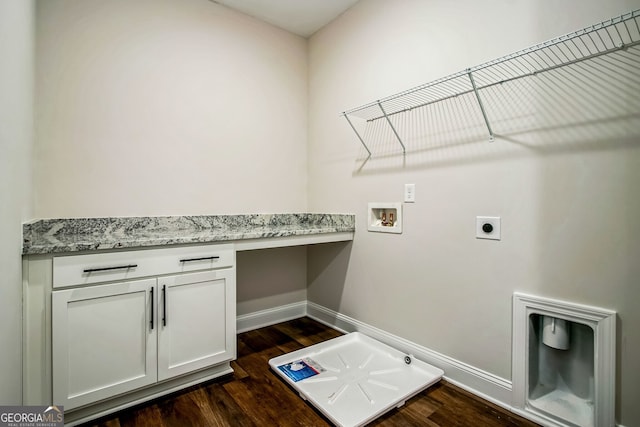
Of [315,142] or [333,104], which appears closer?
[333,104]

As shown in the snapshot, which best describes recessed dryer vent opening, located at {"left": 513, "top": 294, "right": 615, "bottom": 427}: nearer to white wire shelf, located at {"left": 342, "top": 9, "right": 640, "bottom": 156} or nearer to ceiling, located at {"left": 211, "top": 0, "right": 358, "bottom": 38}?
white wire shelf, located at {"left": 342, "top": 9, "right": 640, "bottom": 156}

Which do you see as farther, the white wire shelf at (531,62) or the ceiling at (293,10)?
the ceiling at (293,10)

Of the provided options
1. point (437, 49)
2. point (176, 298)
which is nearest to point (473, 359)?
point (176, 298)

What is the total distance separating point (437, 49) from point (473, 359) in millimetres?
1730

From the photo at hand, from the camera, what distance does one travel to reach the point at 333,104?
250 centimetres

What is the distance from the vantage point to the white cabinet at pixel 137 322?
1.31 meters

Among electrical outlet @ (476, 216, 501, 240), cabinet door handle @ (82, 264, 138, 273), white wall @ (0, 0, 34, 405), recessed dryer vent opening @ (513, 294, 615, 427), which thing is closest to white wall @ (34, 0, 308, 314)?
white wall @ (0, 0, 34, 405)

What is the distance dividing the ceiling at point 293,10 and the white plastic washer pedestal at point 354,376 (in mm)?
2431

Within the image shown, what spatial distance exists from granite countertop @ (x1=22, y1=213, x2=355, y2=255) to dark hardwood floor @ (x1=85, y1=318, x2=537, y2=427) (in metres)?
0.80

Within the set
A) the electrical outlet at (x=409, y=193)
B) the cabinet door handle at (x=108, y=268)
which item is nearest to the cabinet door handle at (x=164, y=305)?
the cabinet door handle at (x=108, y=268)

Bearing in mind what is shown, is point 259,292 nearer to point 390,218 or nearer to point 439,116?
point 390,218

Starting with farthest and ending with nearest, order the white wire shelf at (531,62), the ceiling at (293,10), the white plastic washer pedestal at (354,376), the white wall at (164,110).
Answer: the ceiling at (293,10)
the white wall at (164,110)
the white plastic washer pedestal at (354,376)
the white wire shelf at (531,62)

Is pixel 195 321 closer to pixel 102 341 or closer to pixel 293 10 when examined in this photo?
pixel 102 341

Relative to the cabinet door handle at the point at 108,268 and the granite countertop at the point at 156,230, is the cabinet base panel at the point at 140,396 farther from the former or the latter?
the granite countertop at the point at 156,230
